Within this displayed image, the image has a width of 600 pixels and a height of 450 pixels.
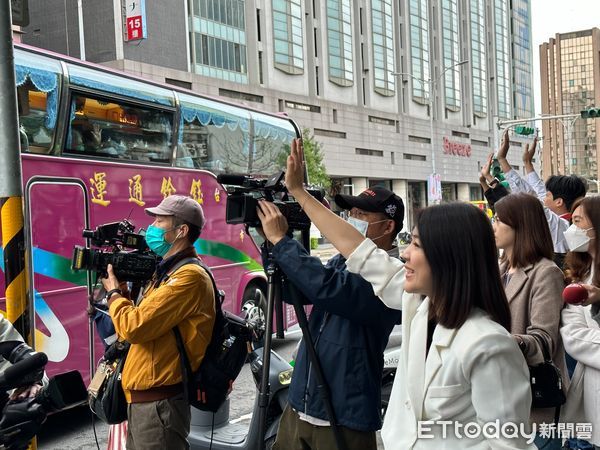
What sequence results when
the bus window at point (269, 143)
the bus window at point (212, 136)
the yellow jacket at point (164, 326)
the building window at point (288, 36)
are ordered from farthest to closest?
the building window at point (288, 36) → the bus window at point (269, 143) → the bus window at point (212, 136) → the yellow jacket at point (164, 326)

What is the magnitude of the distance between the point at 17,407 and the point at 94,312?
1.39 meters

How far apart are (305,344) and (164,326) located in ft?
2.64

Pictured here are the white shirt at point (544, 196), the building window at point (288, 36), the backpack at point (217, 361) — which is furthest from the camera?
the building window at point (288, 36)

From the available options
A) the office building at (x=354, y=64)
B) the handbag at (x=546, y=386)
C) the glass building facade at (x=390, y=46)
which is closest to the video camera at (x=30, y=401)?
the handbag at (x=546, y=386)

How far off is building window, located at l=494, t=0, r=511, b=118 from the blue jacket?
65.8 m

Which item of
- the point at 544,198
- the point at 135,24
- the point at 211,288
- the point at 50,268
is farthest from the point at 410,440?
the point at 135,24

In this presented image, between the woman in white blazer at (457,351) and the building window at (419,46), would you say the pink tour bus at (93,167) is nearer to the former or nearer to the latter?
the woman in white blazer at (457,351)

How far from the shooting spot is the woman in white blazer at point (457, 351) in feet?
5.13

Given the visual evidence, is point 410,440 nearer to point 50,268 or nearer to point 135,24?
point 50,268

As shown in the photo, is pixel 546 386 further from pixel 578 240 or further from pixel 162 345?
pixel 162 345

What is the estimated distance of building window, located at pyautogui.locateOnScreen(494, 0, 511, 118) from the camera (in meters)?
64.1

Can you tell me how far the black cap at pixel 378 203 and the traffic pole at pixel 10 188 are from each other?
1.89m

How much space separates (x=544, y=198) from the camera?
16.0 ft

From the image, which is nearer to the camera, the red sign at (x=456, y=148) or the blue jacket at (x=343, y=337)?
the blue jacket at (x=343, y=337)
